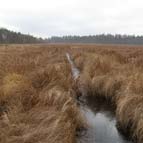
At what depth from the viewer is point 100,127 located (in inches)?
269

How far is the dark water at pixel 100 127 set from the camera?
6013 millimetres

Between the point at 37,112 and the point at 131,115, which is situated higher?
the point at 37,112

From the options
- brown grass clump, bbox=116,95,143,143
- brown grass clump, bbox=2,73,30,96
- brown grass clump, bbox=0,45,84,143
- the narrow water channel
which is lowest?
the narrow water channel

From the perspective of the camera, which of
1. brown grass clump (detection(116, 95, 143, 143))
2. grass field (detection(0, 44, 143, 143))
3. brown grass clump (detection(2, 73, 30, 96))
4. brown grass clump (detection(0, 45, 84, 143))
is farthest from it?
brown grass clump (detection(2, 73, 30, 96))

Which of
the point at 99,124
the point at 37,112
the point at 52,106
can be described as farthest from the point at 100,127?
the point at 37,112

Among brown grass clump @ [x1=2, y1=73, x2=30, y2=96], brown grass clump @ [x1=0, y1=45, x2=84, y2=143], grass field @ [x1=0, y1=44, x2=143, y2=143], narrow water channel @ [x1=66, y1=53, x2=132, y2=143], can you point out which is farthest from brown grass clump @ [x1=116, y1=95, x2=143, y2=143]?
brown grass clump @ [x1=2, y1=73, x2=30, y2=96]

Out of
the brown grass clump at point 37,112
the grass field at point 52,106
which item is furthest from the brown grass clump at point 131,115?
the brown grass clump at point 37,112

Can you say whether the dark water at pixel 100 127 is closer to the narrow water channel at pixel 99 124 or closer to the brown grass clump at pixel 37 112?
the narrow water channel at pixel 99 124

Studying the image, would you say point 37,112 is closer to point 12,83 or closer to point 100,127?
point 100,127

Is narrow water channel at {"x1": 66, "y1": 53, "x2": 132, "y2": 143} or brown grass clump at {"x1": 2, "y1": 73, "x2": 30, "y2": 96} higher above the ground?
brown grass clump at {"x1": 2, "y1": 73, "x2": 30, "y2": 96}

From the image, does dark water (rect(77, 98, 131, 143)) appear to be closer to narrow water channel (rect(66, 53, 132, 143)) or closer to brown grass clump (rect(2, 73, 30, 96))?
narrow water channel (rect(66, 53, 132, 143))

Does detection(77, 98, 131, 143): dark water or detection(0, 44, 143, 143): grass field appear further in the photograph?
detection(77, 98, 131, 143): dark water

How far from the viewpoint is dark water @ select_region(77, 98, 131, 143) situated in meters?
6.01

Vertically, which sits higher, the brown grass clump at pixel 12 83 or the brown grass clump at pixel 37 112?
the brown grass clump at pixel 12 83
